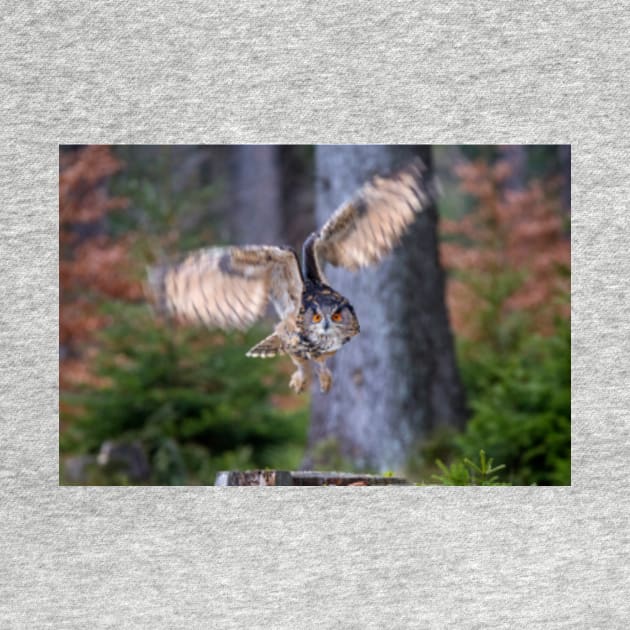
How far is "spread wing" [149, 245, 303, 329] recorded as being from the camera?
260cm

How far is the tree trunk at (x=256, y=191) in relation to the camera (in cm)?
877

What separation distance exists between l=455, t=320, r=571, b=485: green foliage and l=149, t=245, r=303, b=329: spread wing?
173 centimetres

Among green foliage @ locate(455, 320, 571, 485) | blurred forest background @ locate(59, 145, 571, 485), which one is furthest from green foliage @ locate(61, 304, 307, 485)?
green foliage @ locate(455, 320, 571, 485)

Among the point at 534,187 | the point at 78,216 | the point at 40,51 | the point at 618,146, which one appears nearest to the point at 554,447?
the point at 618,146

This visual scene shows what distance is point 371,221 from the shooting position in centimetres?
269

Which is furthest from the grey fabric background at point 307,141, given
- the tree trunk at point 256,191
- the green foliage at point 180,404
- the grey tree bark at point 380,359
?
the tree trunk at point 256,191

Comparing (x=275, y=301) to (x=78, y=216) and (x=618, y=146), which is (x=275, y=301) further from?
(x=78, y=216)

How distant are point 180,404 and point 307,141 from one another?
8.54 ft

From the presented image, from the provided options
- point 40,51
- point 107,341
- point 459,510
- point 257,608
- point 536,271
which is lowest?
point 257,608

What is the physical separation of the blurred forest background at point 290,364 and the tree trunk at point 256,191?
520 millimetres

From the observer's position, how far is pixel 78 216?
583 cm

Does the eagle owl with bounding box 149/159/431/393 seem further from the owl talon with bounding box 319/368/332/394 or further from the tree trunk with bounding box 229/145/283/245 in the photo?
the tree trunk with bounding box 229/145/283/245

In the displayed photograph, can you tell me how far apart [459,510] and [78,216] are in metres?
3.61

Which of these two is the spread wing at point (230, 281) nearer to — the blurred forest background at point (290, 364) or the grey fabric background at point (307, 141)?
the grey fabric background at point (307, 141)
